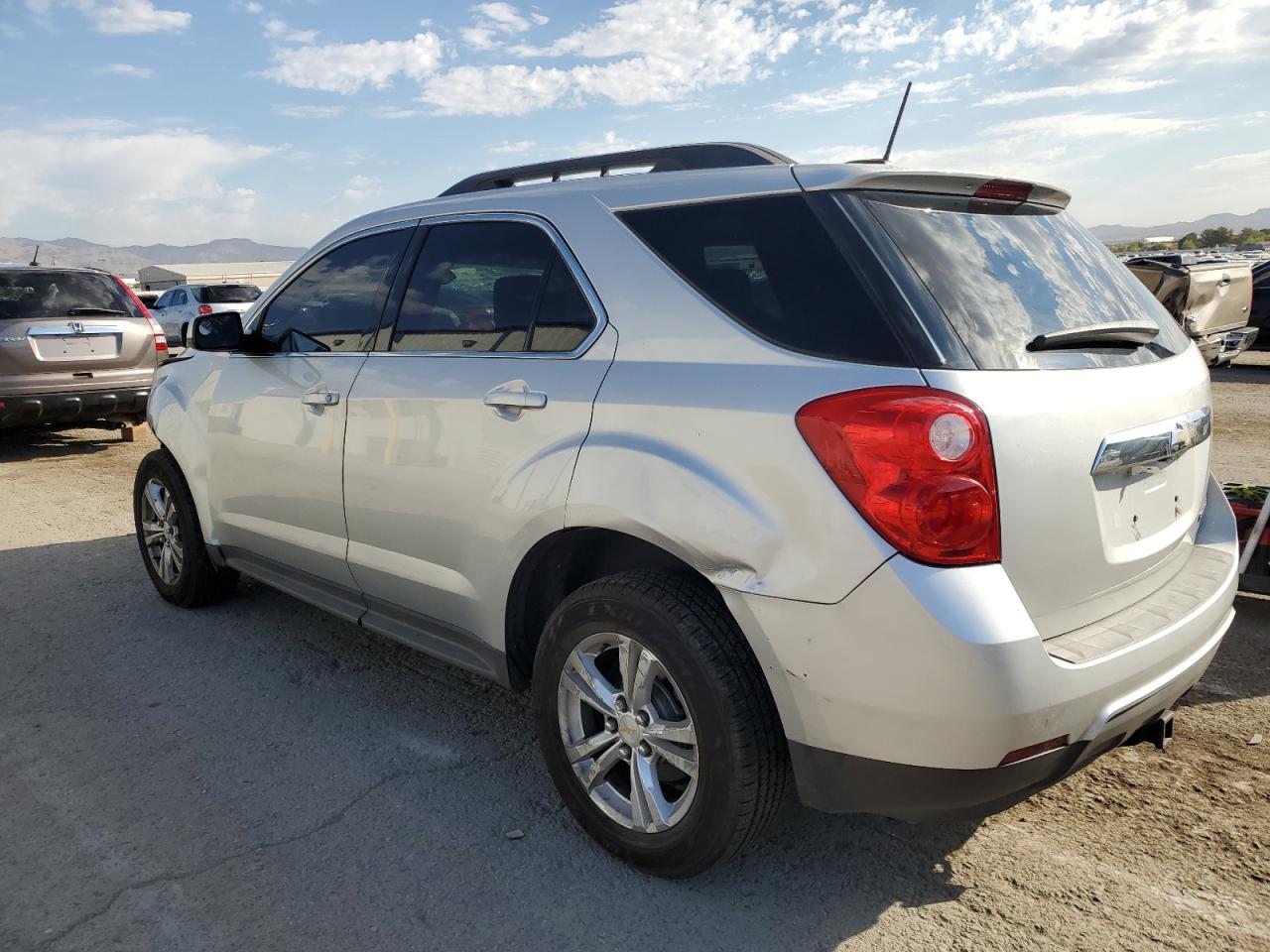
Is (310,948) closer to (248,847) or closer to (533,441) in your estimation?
(248,847)

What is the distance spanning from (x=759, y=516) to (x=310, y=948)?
154 centimetres

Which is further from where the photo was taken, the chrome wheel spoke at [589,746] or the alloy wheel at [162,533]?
the alloy wheel at [162,533]

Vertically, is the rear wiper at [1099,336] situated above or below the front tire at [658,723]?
above

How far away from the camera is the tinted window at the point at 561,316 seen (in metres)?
2.85

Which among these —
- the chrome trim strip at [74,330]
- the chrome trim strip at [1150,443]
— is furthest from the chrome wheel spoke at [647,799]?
the chrome trim strip at [74,330]

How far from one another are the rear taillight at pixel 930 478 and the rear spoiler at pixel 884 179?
604mm

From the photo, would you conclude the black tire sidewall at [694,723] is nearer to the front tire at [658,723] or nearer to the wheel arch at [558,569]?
the front tire at [658,723]

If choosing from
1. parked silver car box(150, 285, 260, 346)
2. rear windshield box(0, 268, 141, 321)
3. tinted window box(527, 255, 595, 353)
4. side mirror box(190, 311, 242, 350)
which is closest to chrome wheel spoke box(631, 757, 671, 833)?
tinted window box(527, 255, 595, 353)

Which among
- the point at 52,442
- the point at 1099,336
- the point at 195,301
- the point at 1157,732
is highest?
the point at 1099,336

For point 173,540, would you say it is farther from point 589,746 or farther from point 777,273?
point 777,273

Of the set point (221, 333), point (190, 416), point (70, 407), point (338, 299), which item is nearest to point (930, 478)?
point (338, 299)

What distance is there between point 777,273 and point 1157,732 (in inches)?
61.0

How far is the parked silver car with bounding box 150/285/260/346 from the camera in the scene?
19.4m

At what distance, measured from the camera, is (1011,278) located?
2480 mm
